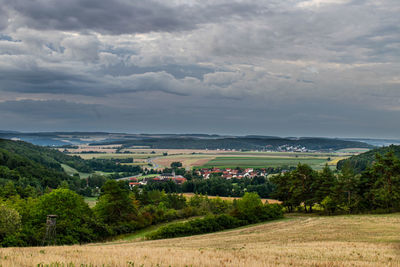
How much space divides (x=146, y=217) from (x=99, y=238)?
1359 cm

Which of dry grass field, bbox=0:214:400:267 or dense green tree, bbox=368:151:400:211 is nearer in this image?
dry grass field, bbox=0:214:400:267

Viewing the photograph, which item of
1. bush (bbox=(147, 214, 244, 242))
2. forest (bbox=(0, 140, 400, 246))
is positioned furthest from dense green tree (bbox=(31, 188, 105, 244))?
bush (bbox=(147, 214, 244, 242))

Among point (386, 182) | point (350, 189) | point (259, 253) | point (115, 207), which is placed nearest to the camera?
point (259, 253)

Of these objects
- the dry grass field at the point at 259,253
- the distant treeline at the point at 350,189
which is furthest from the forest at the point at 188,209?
the dry grass field at the point at 259,253

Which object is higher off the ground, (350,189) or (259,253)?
(259,253)

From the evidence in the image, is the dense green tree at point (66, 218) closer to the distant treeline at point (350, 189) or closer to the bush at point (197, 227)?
the bush at point (197, 227)

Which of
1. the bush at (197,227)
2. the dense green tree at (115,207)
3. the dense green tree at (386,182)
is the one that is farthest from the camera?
the dense green tree at (115,207)

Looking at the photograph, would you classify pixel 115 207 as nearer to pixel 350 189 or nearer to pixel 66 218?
pixel 66 218

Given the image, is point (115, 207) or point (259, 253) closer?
point (259, 253)

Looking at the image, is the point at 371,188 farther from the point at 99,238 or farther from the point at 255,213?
the point at 99,238

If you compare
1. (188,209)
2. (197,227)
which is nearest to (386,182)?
(197,227)

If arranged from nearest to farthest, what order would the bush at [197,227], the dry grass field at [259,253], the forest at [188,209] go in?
1. the dry grass field at [259,253]
2. the forest at [188,209]
3. the bush at [197,227]

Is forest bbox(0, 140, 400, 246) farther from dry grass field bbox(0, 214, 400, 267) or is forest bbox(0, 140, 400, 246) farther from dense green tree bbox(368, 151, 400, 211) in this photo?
dry grass field bbox(0, 214, 400, 267)

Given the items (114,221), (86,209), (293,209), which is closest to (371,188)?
(293,209)
